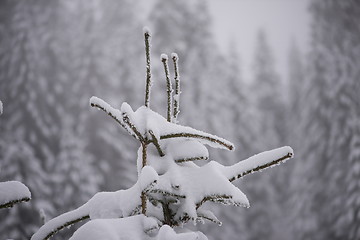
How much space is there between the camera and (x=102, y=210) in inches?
50.2

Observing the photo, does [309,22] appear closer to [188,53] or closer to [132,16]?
[188,53]

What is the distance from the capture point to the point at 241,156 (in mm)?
18875

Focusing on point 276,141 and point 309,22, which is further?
point 276,141

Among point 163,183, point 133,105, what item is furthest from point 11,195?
point 133,105

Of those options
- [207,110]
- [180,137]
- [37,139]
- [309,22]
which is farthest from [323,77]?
[180,137]

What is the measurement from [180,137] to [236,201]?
0.38 metres

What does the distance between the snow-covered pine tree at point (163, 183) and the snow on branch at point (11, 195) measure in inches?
6.1

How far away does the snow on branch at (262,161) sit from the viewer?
3.62 feet

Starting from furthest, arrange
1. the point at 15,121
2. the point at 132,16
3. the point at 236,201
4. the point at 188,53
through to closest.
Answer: the point at 132,16
the point at 188,53
the point at 15,121
the point at 236,201

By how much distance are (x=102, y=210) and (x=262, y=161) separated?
2.36 feet

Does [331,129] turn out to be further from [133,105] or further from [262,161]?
[262,161]

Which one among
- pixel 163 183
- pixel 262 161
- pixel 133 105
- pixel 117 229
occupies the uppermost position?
pixel 133 105

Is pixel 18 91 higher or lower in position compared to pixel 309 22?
lower

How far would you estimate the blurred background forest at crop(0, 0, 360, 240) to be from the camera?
10.2m
